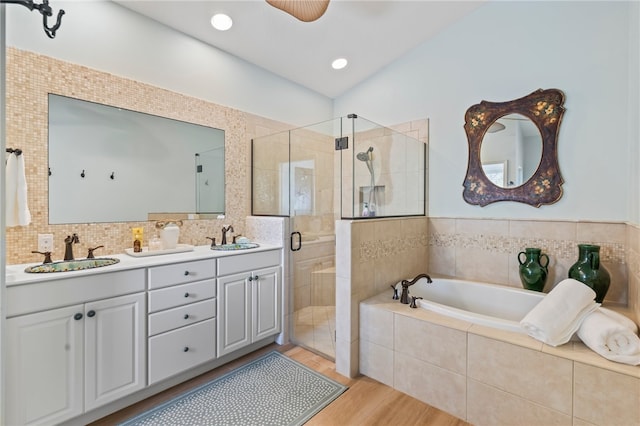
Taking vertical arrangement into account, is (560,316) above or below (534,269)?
below

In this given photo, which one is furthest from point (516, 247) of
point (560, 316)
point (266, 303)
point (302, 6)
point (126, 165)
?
point (126, 165)

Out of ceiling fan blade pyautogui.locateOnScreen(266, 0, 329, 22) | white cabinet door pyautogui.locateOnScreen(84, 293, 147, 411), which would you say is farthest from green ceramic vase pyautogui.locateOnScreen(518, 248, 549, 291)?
white cabinet door pyautogui.locateOnScreen(84, 293, 147, 411)

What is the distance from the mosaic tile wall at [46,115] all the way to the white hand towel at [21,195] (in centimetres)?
15

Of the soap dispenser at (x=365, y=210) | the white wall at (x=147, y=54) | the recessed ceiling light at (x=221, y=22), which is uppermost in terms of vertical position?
the recessed ceiling light at (x=221, y=22)

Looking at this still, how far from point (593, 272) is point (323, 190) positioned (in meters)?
2.17

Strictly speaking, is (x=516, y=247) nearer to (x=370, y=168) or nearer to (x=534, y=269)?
(x=534, y=269)

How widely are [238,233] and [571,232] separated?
9.45ft

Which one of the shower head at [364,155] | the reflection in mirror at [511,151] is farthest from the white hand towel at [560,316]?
the shower head at [364,155]

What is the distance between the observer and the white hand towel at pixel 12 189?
5.28 feet

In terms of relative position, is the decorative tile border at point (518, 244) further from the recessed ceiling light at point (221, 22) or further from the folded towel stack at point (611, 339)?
the recessed ceiling light at point (221, 22)

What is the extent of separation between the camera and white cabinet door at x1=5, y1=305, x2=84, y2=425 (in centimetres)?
139

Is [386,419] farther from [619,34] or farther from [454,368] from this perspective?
[619,34]

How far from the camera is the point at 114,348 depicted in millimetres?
1679

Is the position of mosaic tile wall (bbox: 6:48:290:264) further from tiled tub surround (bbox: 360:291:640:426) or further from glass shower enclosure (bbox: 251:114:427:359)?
tiled tub surround (bbox: 360:291:640:426)
